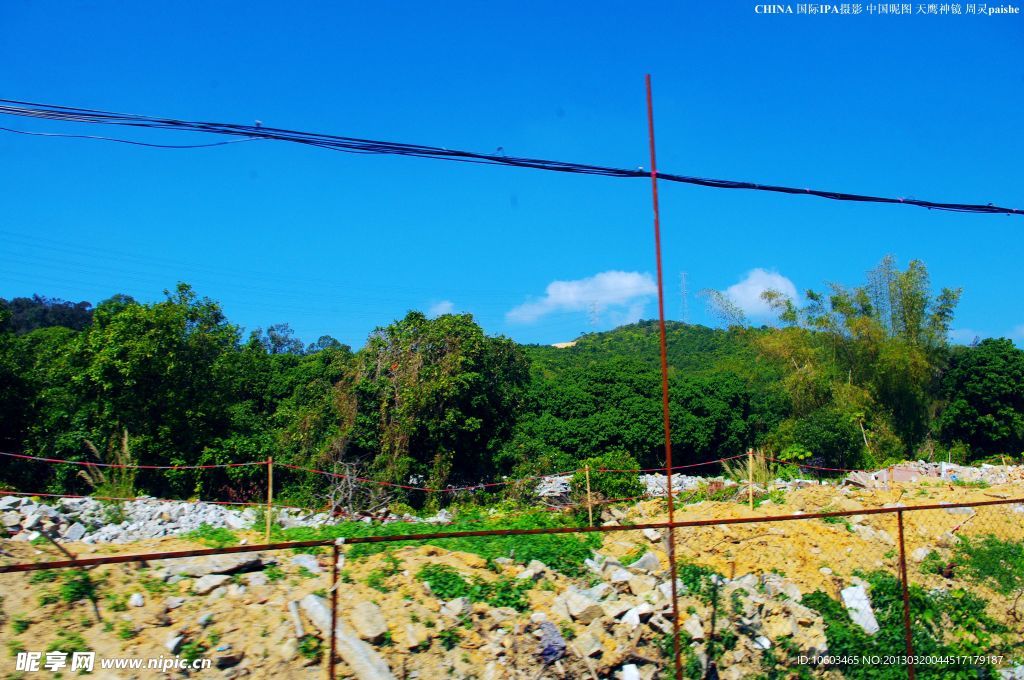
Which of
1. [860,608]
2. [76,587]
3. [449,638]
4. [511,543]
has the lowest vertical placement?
[860,608]

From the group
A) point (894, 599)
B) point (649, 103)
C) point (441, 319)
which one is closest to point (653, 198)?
point (649, 103)

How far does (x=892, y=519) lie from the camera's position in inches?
453

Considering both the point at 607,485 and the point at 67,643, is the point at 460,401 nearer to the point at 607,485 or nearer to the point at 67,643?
the point at 607,485

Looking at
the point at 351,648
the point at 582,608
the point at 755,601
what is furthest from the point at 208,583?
the point at 755,601

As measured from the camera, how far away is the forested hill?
19.0m

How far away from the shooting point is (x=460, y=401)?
2100cm

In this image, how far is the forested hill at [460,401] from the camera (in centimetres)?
1895

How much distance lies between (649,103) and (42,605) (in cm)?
596

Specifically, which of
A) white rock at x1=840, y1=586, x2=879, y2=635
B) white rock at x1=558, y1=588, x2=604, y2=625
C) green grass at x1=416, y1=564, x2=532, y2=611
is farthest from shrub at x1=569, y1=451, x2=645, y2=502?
white rock at x1=558, y1=588, x2=604, y2=625

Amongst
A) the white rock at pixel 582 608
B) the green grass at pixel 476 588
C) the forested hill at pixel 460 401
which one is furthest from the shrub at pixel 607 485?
the white rock at pixel 582 608

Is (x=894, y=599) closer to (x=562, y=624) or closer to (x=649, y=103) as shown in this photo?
(x=562, y=624)

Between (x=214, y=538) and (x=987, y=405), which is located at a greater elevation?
(x=987, y=405)

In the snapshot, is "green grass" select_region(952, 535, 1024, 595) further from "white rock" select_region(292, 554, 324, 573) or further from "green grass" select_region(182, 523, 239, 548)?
"green grass" select_region(182, 523, 239, 548)

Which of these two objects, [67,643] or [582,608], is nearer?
[67,643]
